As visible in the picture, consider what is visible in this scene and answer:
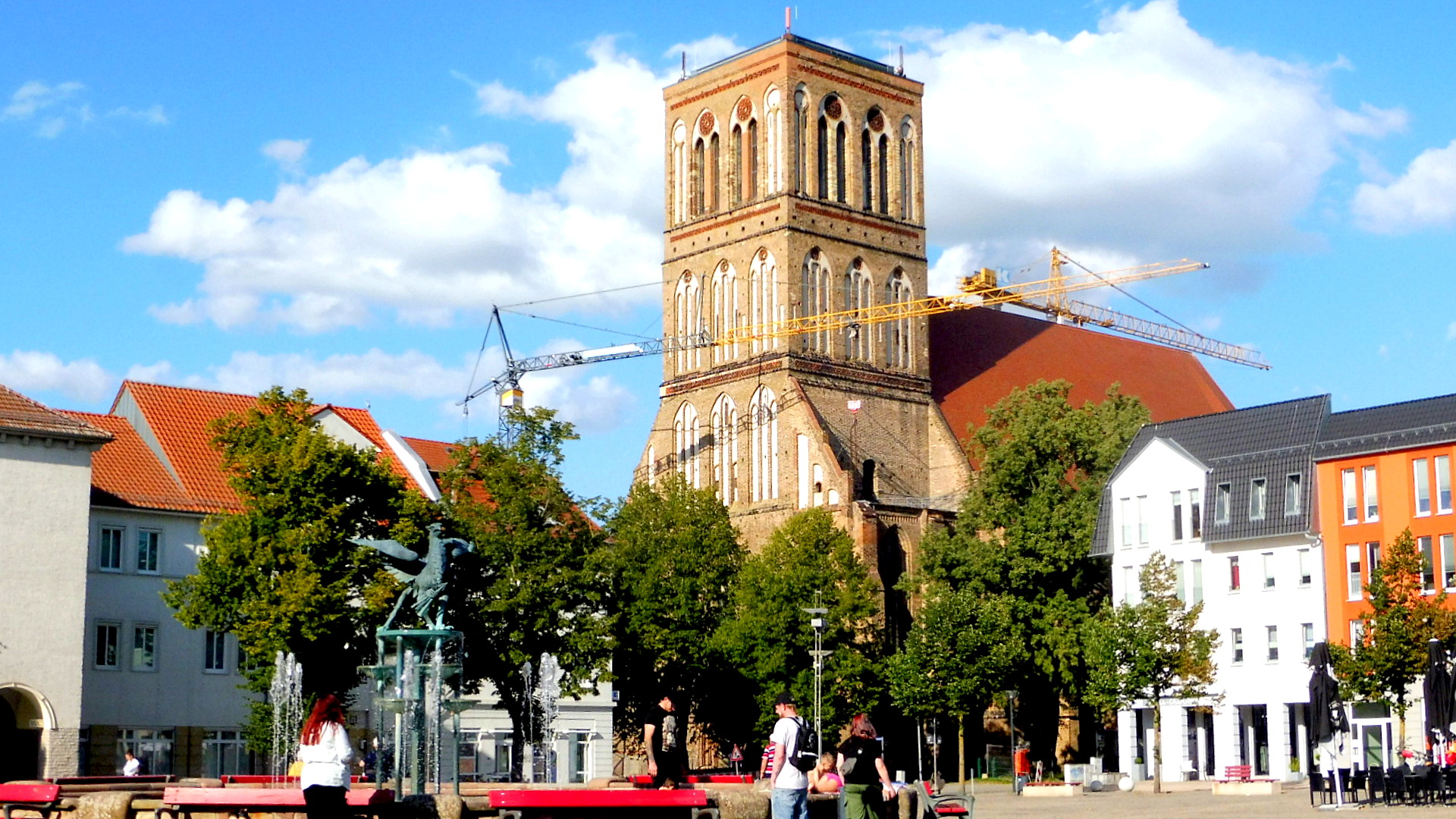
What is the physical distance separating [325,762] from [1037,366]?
68.8 m

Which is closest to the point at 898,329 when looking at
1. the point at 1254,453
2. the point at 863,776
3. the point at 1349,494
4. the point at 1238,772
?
the point at 1254,453

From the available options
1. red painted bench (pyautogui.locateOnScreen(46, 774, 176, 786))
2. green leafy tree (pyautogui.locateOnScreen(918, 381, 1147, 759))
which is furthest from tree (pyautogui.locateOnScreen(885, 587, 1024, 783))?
red painted bench (pyautogui.locateOnScreen(46, 774, 176, 786))

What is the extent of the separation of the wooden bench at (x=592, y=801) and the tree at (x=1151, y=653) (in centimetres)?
3396

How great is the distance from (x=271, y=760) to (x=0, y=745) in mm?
6879

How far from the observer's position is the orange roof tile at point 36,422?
48.6 m

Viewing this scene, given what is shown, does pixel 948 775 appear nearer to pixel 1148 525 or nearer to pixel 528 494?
pixel 1148 525

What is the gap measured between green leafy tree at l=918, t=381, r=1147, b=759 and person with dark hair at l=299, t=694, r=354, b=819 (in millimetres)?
47113

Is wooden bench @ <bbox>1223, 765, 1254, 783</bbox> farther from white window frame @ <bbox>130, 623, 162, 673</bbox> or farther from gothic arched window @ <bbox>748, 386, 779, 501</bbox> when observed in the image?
white window frame @ <bbox>130, 623, 162, 673</bbox>

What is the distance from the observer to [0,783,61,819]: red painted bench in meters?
22.1

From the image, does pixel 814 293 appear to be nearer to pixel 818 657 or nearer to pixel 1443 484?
pixel 818 657

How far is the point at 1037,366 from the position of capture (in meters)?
83.8

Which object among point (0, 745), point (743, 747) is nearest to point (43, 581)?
point (0, 745)

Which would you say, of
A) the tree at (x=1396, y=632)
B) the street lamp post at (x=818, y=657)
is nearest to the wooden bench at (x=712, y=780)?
the street lamp post at (x=818, y=657)

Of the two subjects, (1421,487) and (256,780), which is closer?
(256,780)
